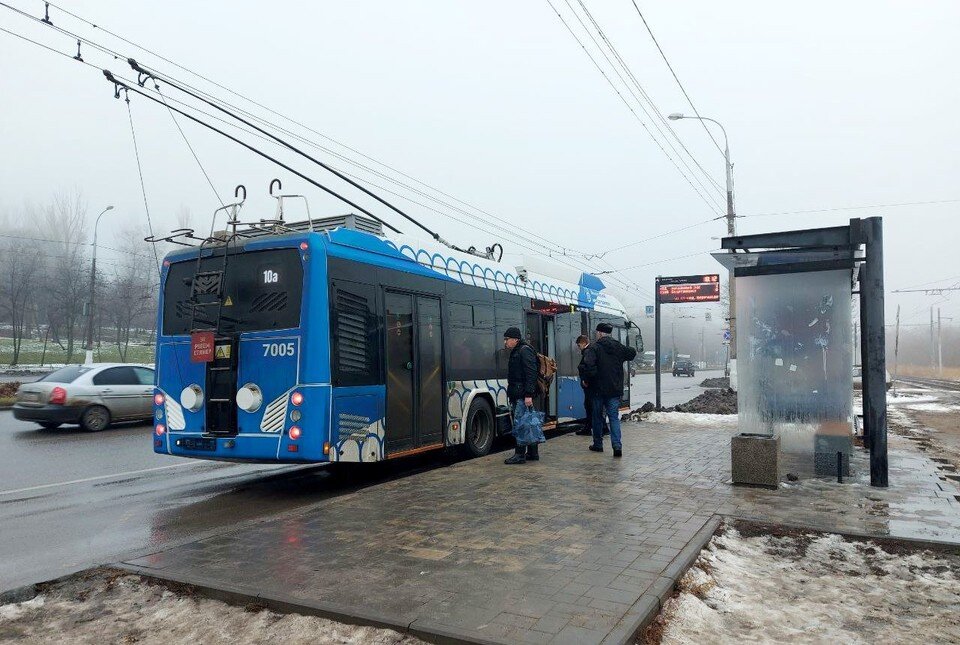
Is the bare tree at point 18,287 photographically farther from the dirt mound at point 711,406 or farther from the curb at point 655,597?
the curb at point 655,597

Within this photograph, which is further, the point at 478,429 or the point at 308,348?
the point at 478,429

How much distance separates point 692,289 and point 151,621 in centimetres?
1844

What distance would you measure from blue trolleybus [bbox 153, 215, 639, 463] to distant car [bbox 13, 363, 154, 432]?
25.1ft

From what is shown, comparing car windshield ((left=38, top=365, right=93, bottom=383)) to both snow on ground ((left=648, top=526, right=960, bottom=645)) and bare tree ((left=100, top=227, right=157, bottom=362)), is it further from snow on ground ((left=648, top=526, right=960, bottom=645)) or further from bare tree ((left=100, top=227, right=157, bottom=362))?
bare tree ((left=100, top=227, right=157, bottom=362))

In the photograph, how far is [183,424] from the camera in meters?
8.68

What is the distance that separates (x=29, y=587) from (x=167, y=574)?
96 cm

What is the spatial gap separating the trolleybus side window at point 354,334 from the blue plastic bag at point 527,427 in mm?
2093

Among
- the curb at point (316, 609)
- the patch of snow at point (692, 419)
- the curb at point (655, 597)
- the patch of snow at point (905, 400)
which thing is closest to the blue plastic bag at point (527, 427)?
the curb at point (655, 597)

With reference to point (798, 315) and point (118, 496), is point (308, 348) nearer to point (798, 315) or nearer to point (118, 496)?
point (118, 496)

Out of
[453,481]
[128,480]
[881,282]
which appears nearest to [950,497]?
[881,282]

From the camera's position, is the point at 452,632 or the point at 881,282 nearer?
the point at 452,632

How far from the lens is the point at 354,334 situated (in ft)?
27.8

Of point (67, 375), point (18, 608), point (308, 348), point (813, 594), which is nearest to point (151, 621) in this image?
point (18, 608)

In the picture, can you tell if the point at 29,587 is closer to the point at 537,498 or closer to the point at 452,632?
the point at 452,632
